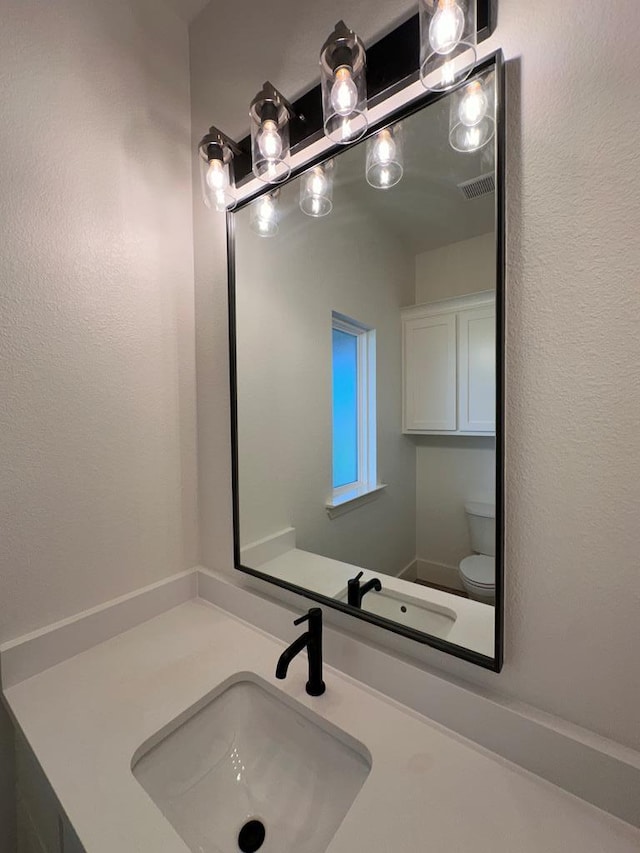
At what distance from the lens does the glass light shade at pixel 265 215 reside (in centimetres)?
100

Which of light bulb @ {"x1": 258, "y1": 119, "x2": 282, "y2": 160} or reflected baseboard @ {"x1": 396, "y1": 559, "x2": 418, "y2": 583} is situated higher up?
light bulb @ {"x1": 258, "y1": 119, "x2": 282, "y2": 160}

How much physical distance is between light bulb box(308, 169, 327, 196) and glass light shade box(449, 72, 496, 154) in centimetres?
34

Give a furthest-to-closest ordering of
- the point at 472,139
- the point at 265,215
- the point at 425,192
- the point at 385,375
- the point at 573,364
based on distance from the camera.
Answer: the point at 265,215
the point at 385,375
the point at 425,192
the point at 472,139
the point at 573,364

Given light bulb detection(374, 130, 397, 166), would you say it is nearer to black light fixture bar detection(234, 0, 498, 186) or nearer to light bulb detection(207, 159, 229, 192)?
black light fixture bar detection(234, 0, 498, 186)

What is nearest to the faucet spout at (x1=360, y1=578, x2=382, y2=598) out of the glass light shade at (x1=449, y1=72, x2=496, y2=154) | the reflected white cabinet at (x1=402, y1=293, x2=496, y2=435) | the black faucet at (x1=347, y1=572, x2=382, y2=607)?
the black faucet at (x1=347, y1=572, x2=382, y2=607)

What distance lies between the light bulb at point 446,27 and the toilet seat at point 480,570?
91cm

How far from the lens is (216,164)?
0.95m

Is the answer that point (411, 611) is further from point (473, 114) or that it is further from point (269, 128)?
point (269, 128)

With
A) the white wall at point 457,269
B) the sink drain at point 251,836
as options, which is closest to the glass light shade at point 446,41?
the white wall at point 457,269

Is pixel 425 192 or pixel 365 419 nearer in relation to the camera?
pixel 425 192

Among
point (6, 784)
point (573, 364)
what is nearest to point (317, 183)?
point (573, 364)

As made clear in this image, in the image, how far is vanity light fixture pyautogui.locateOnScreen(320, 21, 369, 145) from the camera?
69 centimetres

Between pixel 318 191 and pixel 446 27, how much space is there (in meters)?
0.41

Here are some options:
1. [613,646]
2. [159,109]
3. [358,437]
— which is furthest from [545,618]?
[159,109]
